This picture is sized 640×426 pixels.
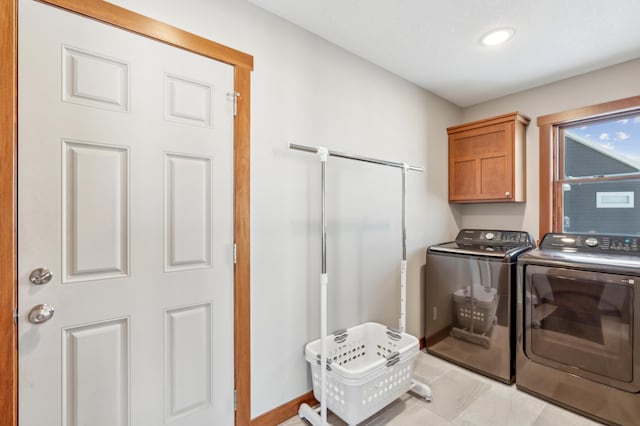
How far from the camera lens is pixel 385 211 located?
8.04 feet

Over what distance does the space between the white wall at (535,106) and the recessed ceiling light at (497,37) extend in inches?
41.0

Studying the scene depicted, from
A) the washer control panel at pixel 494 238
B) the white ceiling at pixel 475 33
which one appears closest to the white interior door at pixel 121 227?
the white ceiling at pixel 475 33

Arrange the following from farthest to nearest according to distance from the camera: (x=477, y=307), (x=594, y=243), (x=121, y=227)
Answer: (x=477, y=307)
(x=594, y=243)
(x=121, y=227)

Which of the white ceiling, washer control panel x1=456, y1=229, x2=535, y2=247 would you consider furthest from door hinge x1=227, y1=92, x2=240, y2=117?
washer control panel x1=456, y1=229, x2=535, y2=247

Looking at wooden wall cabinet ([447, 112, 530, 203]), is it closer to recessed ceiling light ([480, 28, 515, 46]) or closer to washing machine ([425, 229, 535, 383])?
washing machine ([425, 229, 535, 383])

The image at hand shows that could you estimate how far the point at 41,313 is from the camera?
109cm

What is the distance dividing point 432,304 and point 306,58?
88.6 inches

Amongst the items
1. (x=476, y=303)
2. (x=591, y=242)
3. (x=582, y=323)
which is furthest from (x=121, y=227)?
(x=591, y=242)

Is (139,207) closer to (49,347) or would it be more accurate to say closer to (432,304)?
(49,347)

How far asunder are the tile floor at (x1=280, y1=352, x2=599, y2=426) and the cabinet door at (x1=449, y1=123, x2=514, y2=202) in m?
1.56

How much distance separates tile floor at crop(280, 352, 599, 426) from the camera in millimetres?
1804

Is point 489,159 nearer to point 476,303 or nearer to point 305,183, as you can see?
point 476,303

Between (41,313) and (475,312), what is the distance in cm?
262

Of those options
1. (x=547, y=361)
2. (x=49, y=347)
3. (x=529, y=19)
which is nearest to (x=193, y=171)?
(x=49, y=347)
